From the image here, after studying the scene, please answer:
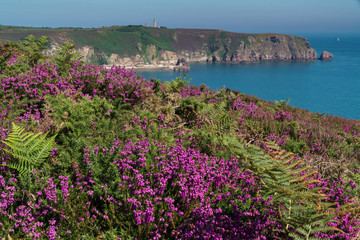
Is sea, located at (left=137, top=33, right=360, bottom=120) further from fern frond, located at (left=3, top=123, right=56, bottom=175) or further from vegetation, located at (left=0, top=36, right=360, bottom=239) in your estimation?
fern frond, located at (left=3, top=123, right=56, bottom=175)

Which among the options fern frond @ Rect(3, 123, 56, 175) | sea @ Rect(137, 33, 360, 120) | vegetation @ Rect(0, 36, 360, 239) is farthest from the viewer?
sea @ Rect(137, 33, 360, 120)

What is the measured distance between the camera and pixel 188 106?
5539 mm

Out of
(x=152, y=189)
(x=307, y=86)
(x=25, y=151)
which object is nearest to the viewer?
(x=152, y=189)

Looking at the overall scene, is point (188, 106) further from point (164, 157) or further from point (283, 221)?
point (283, 221)

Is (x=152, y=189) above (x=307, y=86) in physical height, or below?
above

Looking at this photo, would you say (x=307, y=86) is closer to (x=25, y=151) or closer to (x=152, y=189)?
(x=152, y=189)

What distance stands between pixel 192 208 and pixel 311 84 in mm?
Result: 144762

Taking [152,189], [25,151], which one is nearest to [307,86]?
[152,189]

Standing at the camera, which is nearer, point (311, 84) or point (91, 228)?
point (91, 228)

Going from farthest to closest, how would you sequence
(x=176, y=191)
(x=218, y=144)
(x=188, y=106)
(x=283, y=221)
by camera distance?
1. (x=188, y=106)
2. (x=218, y=144)
3. (x=176, y=191)
4. (x=283, y=221)

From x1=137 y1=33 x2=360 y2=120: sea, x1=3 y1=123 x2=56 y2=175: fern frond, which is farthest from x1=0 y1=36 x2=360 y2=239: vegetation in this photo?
x1=137 y1=33 x2=360 y2=120: sea

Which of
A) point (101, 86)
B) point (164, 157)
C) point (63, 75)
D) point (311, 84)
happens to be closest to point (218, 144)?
point (164, 157)

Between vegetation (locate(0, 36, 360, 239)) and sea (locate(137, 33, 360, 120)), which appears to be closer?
vegetation (locate(0, 36, 360, 239))

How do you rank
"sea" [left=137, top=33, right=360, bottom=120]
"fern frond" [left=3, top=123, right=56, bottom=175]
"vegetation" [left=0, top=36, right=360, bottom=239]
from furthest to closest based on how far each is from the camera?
"sea" [left=137, top=33, right=360, bottom=120]
"fern frond" [left=3, top=123, right=56, bottom=175]
"vegetation" [left=0, top=36, right=360, bottom=239]
